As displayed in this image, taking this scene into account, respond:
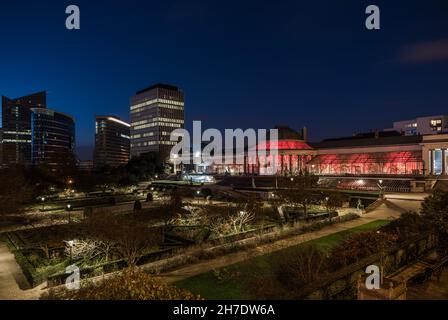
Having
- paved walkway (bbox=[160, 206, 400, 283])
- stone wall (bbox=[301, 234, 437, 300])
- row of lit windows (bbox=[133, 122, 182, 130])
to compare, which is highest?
row of lit windows (bbox=[133, 122, 182, 130])

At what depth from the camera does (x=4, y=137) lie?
492 ft

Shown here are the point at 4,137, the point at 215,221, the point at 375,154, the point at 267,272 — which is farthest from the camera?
the point at 4,137

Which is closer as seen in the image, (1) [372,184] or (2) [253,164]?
(1) [372,184]

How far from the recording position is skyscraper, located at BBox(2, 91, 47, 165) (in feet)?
480

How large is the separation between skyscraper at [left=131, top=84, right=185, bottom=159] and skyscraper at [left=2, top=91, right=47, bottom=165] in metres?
50.9

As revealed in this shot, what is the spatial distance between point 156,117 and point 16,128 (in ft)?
234

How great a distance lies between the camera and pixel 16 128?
15625 centimetres

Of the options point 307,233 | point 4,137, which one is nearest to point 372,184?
point 307,233

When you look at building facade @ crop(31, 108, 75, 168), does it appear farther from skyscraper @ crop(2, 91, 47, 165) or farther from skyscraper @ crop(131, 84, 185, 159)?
skyscraper @ crop(131, 84, 185, 159)

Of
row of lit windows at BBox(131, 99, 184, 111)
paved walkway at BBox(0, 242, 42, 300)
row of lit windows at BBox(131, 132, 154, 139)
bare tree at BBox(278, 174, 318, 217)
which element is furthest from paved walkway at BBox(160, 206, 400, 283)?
row of lit windows at BBox(131, 99, 184, 111)

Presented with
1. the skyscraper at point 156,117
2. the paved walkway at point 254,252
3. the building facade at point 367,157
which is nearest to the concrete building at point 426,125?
the building facade at point 367,157

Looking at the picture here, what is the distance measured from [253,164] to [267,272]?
59736 mm

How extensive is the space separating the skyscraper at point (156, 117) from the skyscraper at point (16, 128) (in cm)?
5088
